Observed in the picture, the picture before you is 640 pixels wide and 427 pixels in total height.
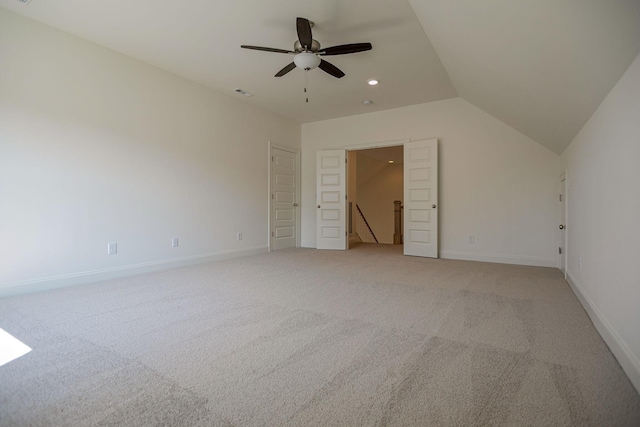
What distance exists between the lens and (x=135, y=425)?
120 cm

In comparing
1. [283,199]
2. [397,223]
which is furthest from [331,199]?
[397,223]

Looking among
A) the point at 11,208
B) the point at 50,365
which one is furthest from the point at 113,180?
the point at 50,365

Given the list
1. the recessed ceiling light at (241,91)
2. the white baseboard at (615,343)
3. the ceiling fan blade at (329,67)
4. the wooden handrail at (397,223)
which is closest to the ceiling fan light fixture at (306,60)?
the ceiling fan blade at (329,67)

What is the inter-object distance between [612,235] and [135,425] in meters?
2.84

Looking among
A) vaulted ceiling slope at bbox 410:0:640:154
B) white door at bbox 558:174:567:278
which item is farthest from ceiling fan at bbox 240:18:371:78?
white door at bbox 558:174:567:278

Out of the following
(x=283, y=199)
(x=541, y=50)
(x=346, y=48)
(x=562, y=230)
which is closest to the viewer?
(x=541, y=50)

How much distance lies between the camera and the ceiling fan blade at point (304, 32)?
2.71 metres

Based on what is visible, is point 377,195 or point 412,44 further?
point 377,195

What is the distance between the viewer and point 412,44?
11.7ft

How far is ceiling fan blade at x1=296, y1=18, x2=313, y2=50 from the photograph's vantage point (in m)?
2.71

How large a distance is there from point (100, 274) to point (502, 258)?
5780mm

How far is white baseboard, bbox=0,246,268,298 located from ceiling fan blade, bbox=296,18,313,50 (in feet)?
11.3

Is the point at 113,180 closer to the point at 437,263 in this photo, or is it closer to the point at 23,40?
the point at 23,40

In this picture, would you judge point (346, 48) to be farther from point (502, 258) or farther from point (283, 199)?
point (502, 258)
